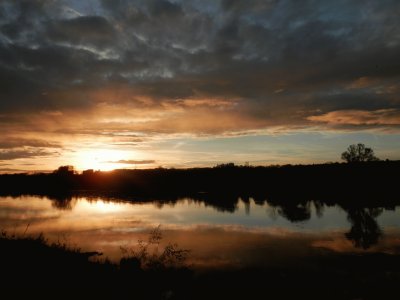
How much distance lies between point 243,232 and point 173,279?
1676 centimetres

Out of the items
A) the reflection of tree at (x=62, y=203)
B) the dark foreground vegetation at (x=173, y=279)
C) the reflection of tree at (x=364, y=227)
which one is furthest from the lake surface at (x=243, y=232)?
the reflection of tree at (x=62, y=203)

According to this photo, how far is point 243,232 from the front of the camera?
110ft

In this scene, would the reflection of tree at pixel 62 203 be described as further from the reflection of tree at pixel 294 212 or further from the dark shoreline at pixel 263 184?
the reflection of tree at pixel 294 212

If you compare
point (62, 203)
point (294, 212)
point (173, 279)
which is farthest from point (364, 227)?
point (62, 203)

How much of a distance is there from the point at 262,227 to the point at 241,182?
72886 mm

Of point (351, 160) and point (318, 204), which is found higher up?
point (351, 160)

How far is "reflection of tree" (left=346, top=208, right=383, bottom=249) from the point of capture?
27.5 meters

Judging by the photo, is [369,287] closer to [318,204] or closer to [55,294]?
[55,294]

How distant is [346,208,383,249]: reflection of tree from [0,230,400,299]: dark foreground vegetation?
6.06 metres

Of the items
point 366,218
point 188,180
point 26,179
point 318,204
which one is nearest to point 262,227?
point 366,218

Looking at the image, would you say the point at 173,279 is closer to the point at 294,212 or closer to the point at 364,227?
the point at 364,227

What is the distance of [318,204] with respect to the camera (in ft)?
181

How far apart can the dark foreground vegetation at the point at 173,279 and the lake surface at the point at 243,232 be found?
235 centimetres

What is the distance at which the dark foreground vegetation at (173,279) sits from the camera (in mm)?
13980
